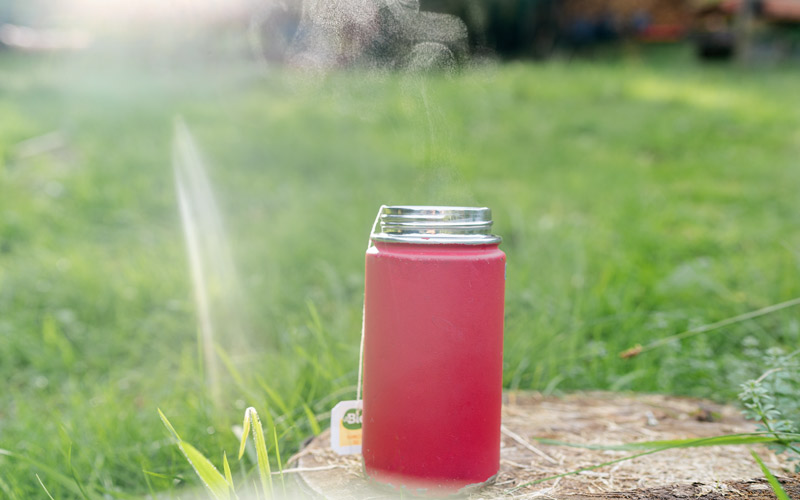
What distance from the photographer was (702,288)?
328 centimetres

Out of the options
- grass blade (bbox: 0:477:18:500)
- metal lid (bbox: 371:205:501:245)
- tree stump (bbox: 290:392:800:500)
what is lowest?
grass blade (bbox: 0:477:18:500)

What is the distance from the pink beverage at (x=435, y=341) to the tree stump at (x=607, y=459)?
→ 99 millimetres

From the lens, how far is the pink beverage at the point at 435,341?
155cm

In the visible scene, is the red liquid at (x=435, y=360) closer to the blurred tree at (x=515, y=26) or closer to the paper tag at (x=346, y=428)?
the paper tag at (x=346, y=428)

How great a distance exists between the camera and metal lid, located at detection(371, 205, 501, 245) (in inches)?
61.0

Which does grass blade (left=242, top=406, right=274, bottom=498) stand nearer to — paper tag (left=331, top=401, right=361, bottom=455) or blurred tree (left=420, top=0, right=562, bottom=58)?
paper tag (left=331, top=401, right=361, bottom=455)

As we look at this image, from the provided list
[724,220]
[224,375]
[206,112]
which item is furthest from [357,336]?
[206,112]

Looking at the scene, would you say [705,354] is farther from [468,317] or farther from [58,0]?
[58,0]

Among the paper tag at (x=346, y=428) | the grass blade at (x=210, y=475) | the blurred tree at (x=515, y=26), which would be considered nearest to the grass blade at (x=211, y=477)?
the grass blade at (x=210, y=475)

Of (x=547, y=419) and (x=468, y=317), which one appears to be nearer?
(x=468, y=317)

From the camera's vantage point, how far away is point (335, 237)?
4266mm

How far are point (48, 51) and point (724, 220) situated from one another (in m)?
11.3

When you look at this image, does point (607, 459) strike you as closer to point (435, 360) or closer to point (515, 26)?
point (435, 360)

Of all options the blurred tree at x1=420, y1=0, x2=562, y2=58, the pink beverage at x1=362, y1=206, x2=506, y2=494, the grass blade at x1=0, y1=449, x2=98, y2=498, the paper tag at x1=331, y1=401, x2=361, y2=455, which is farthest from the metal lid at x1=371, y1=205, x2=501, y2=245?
the blurred tree at x1=420, y1=0, x2=562, y2=58
